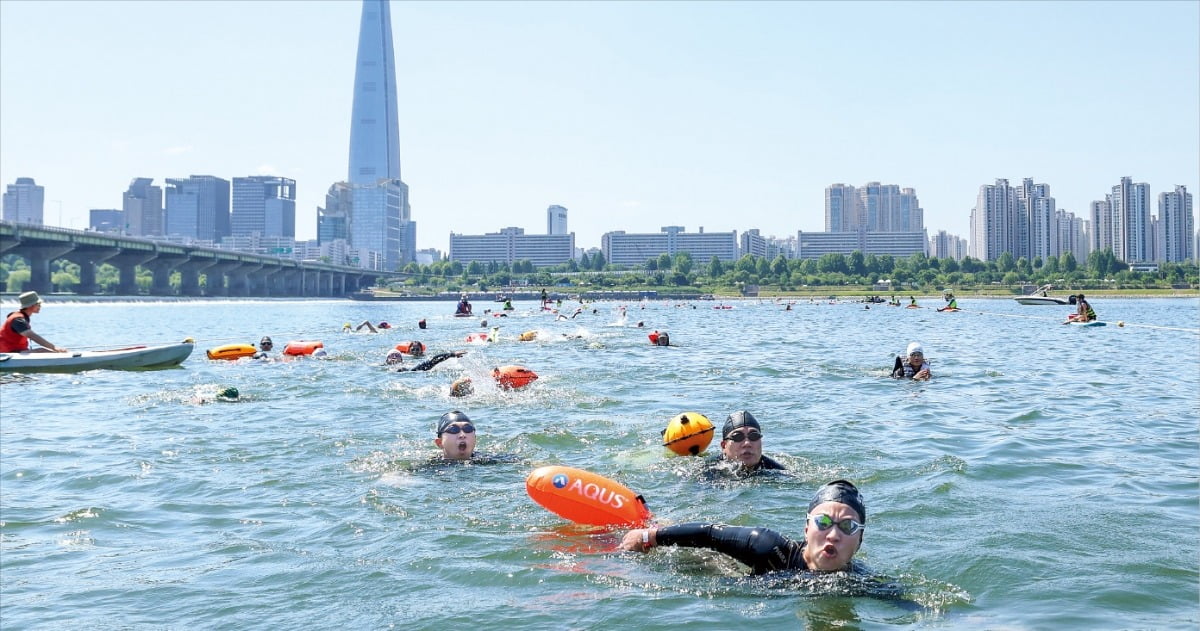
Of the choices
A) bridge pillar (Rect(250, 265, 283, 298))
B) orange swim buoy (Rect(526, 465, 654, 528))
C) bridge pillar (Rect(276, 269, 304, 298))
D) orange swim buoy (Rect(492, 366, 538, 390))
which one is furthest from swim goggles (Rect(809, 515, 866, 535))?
bridge pillar (Rect(276, 269, 304, 298))

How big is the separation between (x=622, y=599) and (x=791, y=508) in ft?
10.9

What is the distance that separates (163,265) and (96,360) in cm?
10546

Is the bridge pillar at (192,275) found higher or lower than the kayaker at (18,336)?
higher

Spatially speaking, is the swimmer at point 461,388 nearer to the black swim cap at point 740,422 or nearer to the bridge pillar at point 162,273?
the black swim cap at point 740,422

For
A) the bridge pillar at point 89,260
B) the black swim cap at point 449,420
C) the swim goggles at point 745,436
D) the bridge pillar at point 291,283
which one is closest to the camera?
the swim goggles at point 745,436

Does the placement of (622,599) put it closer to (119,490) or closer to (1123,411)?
(119,490)

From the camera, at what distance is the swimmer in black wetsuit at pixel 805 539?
6656 mm

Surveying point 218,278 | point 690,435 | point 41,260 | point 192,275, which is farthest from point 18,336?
point 218,278

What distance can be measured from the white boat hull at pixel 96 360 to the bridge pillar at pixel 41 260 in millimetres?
80515

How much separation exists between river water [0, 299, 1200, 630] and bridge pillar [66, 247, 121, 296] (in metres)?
93.3

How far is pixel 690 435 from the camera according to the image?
39.2 feet

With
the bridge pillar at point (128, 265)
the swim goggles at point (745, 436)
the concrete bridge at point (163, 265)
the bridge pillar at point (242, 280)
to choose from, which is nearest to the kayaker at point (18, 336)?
the swim goggles at point (745, 436)

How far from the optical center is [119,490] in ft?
35.6

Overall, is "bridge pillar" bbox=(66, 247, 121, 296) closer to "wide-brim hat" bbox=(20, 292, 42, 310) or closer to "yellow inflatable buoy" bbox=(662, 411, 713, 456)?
"wide-brim hat" bbox=(20, 292, 42, 310)
